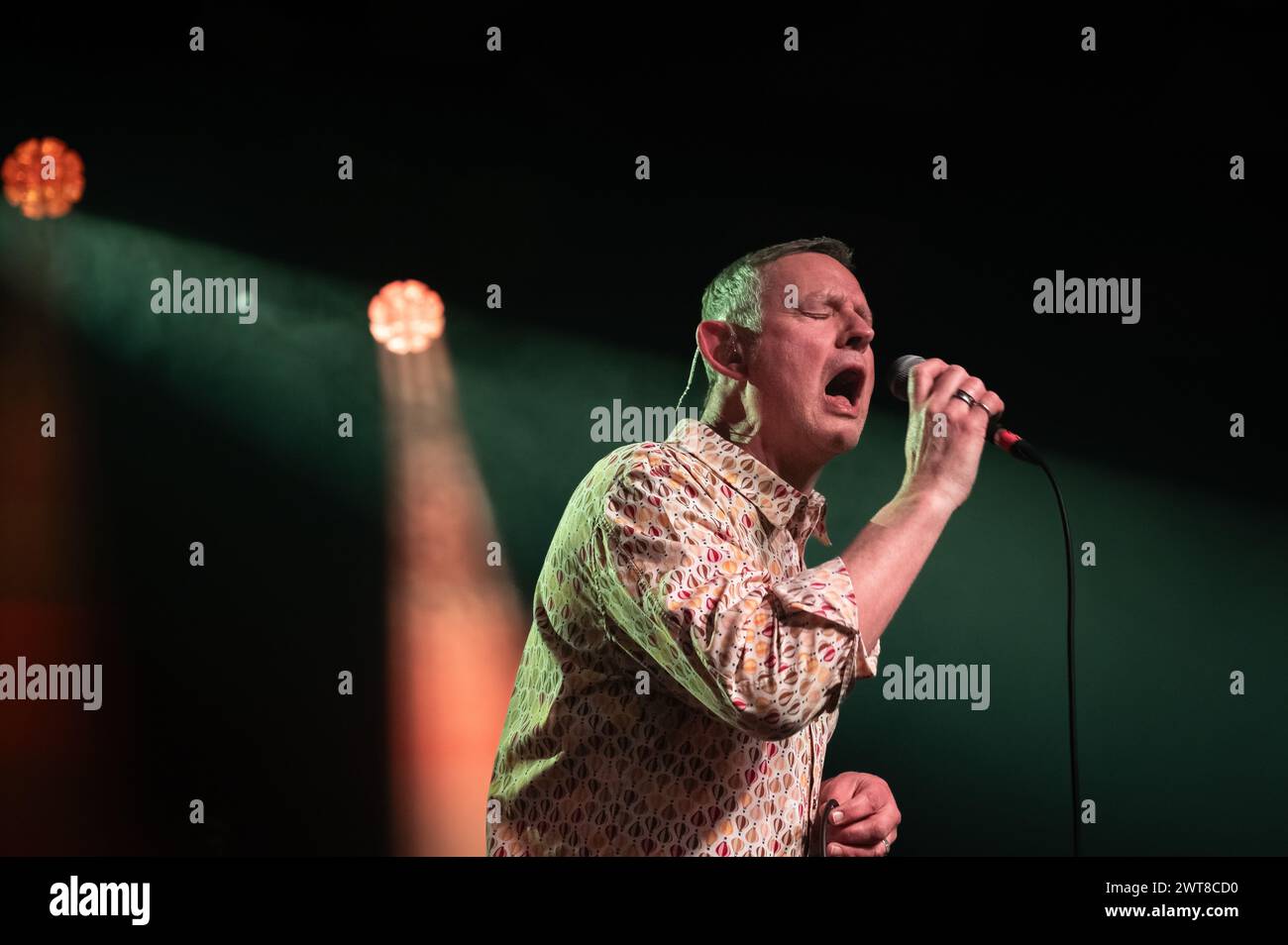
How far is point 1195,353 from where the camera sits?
2801 millimetres

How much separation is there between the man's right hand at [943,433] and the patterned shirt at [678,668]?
7.9 inches

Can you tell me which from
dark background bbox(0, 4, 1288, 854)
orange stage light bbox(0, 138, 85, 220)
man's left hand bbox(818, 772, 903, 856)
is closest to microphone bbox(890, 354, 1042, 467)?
man's left hand bbox(818, 772, 903, 856)

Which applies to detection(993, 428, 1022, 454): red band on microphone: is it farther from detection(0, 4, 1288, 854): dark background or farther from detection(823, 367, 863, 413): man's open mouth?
detection(0, 4, 1288, 854): dark background

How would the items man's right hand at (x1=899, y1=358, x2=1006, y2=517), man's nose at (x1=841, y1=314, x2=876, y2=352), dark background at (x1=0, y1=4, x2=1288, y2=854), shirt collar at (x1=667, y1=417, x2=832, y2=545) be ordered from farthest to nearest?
dark background at (x1=0, y1=4, x2=1288, y2=854) < man's nose at (x1=841, y1=314, x2=876, y2=352) < shirt collar at (x1=667, y1=417, x2=832, y2=545) < man's right hand at (x1=899, y1=358, x2=1006, y2=517)

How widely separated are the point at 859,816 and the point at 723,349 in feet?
2.47

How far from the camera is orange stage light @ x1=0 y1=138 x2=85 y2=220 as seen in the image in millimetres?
2850

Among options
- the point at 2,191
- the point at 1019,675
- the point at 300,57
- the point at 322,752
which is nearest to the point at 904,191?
the point at 1019,675

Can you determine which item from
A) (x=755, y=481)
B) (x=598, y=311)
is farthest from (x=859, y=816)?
(x=598, y=311)

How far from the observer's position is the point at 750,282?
2037 millimetres

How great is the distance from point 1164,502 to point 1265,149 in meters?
0.81

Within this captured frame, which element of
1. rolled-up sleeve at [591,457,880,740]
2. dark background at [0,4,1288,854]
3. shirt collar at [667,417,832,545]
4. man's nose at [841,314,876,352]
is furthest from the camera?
dark background at [0,4,1288,854]

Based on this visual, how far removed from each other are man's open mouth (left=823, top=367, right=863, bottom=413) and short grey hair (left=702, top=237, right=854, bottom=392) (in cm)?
15

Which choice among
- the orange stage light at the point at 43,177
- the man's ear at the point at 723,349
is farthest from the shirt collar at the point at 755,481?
the orange stage light at the point at 43,177
